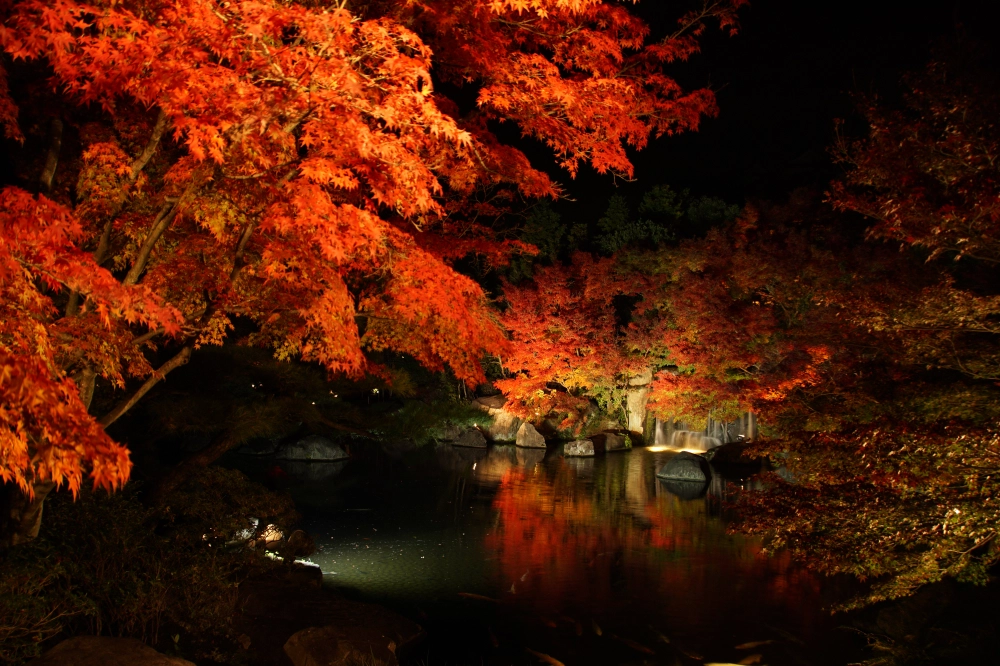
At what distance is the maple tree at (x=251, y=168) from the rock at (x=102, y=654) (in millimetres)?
1157

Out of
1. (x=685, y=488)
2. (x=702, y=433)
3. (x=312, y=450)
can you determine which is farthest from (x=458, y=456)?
(x=702, y=433)

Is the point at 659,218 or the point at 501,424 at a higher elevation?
the point at 659,218

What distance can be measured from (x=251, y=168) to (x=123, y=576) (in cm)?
348

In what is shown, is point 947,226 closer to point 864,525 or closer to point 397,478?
point 864,525

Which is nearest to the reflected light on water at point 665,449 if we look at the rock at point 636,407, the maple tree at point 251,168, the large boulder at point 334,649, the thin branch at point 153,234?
the rock at point 636,407

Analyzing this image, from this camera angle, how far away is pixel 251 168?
5.45 metres

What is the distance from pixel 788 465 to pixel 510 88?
4211 millimetres

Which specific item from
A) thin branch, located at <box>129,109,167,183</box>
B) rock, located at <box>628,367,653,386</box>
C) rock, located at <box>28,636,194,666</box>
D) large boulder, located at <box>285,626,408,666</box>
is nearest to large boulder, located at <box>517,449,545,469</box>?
rock, located at <box>628,367,653,386</box>

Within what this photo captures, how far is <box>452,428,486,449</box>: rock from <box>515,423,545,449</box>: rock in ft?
3.92

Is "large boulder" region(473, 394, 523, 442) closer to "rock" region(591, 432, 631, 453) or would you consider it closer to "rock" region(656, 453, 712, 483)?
"rock" region(591, 432, 631, 453)

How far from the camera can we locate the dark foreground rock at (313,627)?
6066 millimetres

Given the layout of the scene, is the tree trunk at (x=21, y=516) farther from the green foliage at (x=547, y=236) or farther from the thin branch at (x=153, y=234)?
the green foliage at (x=547, y=236)

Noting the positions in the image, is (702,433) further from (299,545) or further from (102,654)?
(102,654)

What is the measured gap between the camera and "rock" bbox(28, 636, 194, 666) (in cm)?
443
